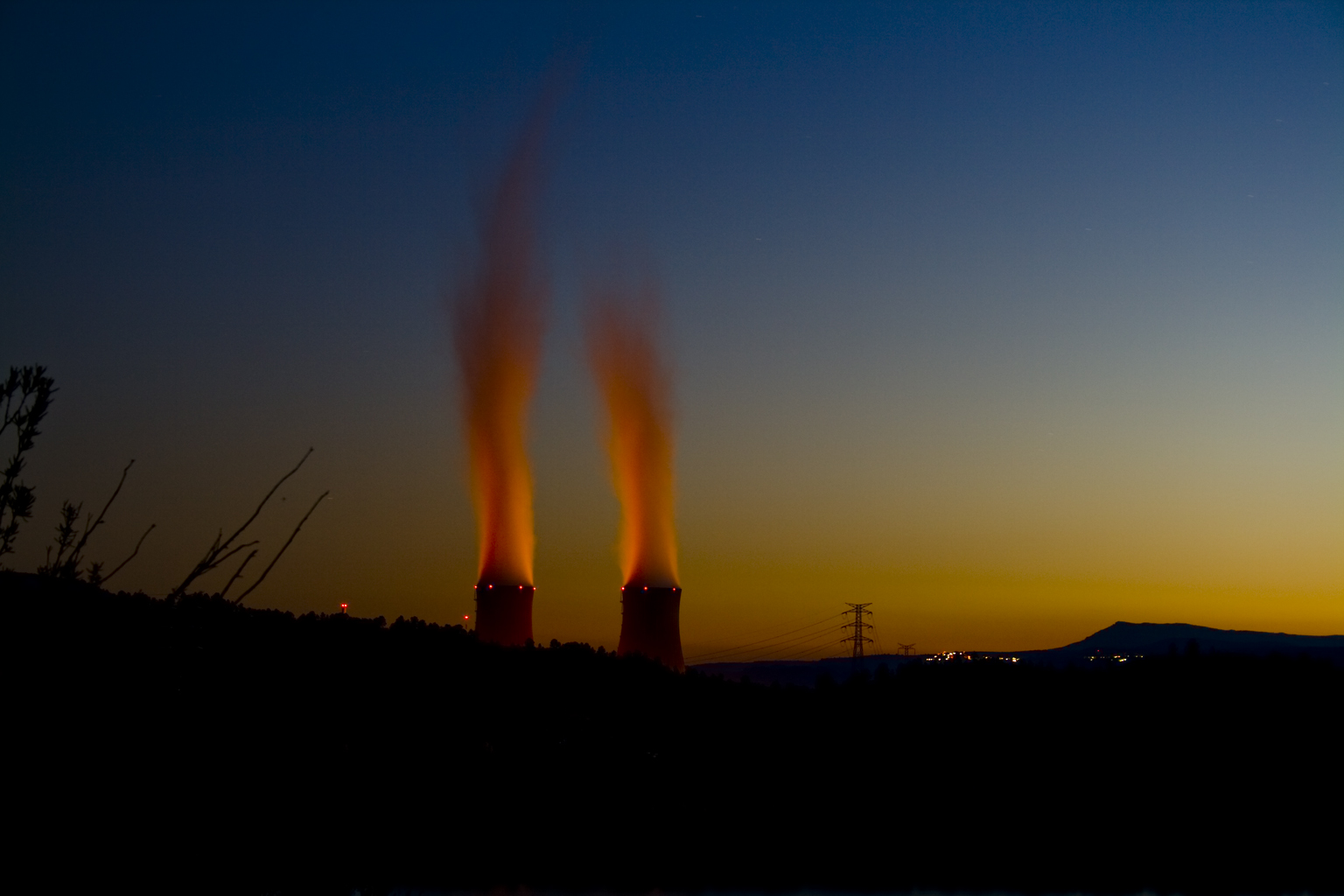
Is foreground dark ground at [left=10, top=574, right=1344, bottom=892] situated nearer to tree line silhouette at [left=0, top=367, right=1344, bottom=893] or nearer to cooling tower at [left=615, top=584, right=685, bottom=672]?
tree line silhouette at [left=0, top=367, right=1344, bottom=893]

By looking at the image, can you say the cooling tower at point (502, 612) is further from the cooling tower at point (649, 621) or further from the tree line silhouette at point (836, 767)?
the tree line silhouette at point (836, 767)

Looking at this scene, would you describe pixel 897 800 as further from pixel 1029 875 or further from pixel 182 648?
pixel 182 648

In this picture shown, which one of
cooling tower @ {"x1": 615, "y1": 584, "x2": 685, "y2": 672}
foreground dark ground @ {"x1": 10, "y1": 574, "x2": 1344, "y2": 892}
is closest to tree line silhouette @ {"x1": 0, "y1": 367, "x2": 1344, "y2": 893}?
foreground dark ground @ {"x1": 10, "y1": 574, "x2": 1344, "y2": 892}

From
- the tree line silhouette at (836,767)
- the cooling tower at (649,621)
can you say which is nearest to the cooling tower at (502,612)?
the cooling tower at (649,621)

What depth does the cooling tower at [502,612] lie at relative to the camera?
33781 millimetres

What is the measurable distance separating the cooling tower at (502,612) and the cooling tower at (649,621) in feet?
9.82

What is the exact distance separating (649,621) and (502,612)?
4467 mm

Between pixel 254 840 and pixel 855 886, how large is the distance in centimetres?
1388

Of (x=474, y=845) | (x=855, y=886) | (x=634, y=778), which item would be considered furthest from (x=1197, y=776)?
(x=474, y=845)

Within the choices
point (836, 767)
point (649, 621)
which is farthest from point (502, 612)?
point (836, 767)

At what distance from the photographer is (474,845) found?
55.0 feet

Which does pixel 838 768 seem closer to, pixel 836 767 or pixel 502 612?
pixel 836 767

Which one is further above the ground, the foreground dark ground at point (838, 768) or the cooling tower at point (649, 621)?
the cooling tower at point (649, 621)

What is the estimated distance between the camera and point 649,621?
1363 inches
